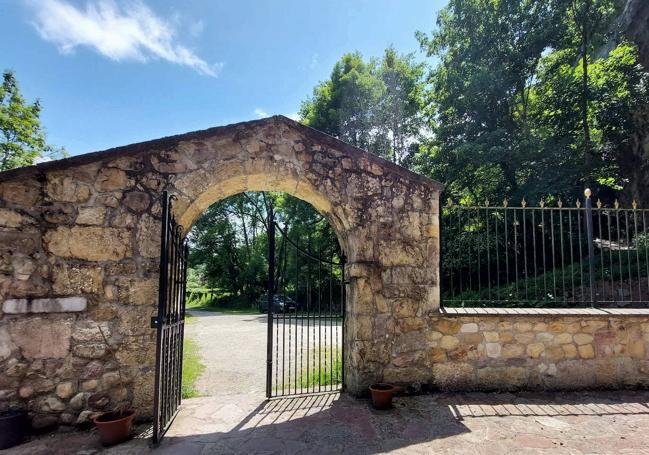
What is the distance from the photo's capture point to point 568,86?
12102 mm

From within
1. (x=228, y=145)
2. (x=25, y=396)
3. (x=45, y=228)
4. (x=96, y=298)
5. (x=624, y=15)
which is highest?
(x=624, y=15)

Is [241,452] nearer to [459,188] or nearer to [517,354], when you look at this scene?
[517,354]

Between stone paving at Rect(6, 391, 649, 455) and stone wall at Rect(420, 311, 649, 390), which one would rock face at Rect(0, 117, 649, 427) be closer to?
stone wall at Rect(420, 311, 649, 390)

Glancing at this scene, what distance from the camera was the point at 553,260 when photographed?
477cm

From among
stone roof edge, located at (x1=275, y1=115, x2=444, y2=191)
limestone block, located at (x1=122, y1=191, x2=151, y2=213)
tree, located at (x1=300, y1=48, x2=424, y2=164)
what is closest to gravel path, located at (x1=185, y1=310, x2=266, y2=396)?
limestone block, located at (x1=122, y1=191, x2=151, y2=213)

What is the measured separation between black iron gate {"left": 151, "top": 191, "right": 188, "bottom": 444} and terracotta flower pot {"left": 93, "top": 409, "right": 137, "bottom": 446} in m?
0.31

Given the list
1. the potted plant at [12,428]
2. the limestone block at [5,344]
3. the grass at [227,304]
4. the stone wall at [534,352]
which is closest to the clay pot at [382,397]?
the stone wall at [534,352]

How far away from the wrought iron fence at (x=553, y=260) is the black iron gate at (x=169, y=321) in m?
3.26

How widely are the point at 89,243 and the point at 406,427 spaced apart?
3.77 meters

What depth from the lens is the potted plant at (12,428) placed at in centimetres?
328

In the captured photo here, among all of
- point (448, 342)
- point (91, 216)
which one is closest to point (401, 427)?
point (448, 342)

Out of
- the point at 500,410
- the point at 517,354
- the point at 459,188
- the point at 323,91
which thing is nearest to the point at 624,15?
the point at 459,188

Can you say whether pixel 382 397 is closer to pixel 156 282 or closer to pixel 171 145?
pixel 156 282

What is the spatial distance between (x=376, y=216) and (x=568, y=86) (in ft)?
37.5
